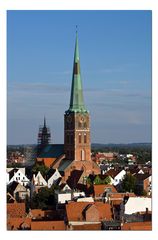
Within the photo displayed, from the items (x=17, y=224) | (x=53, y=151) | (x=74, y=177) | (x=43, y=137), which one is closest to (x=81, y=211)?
(x=17, y=224)

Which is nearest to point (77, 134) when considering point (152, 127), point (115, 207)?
point (115, 207)

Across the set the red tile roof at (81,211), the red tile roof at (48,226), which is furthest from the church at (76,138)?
the red tile roof at (48,226)

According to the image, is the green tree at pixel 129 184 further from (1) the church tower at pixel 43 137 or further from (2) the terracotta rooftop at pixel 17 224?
(1) the church tower at pixel 43 137

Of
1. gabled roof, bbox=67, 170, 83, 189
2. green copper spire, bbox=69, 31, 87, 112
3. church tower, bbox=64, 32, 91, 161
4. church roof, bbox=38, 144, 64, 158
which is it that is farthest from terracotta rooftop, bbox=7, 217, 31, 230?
church roof, bbox=38, 144, 64, 158

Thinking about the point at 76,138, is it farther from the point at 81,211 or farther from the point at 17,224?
the point at 17,224

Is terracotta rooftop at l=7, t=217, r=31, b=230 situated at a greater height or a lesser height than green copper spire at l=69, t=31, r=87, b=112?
lesser

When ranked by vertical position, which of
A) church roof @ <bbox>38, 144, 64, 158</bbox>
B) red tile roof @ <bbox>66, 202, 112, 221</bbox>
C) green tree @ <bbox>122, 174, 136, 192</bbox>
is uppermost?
church roof @ <bbox>38, 144, 64, 158</bbox>

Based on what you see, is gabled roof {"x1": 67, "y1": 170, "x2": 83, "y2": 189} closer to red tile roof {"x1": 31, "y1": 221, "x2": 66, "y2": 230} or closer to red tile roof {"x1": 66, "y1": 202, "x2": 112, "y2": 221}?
red tile roof {"x1": 66, "y1": 202, "x2": 112, "y2": 221}
